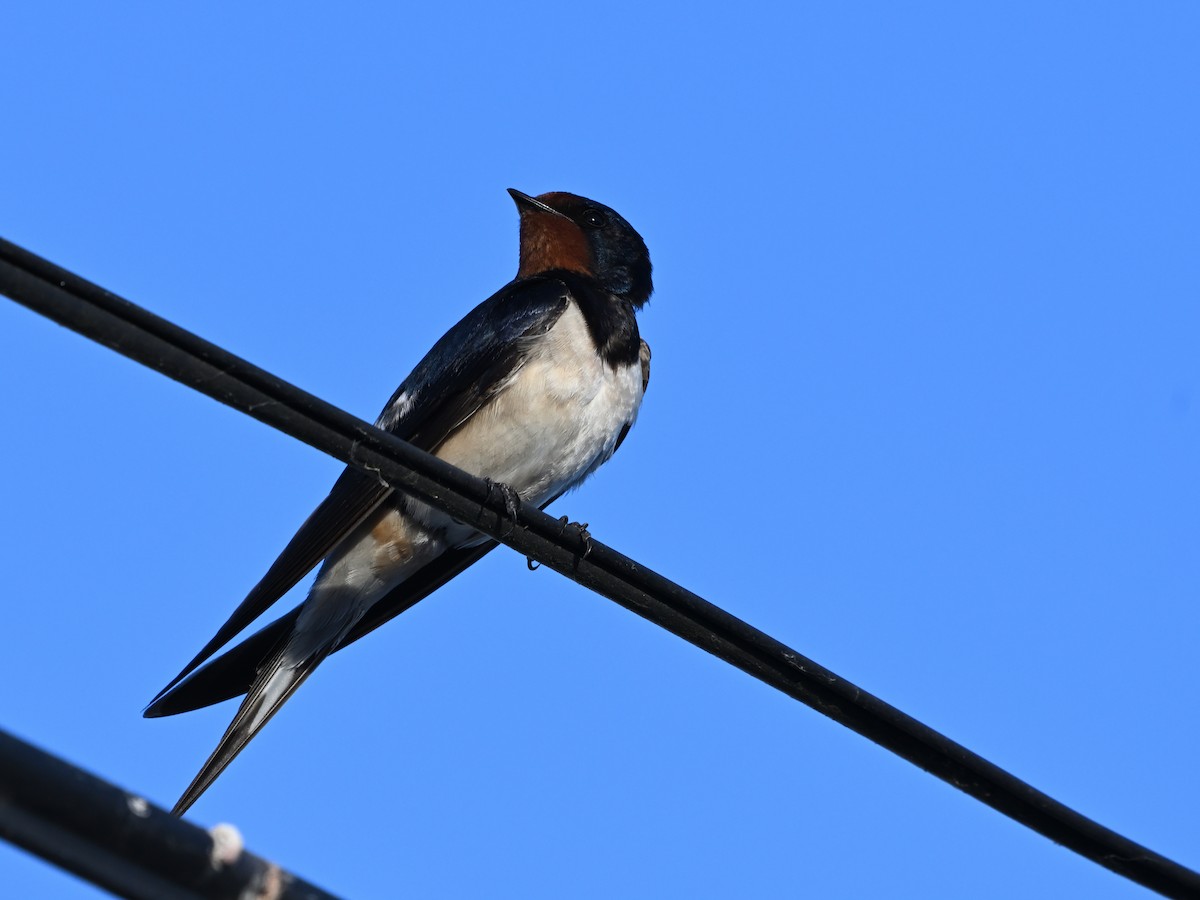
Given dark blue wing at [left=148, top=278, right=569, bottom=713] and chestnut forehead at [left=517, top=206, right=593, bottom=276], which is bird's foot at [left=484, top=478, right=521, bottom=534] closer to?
dark blue wing at [left=148, top=278, right=569, bottom=713]

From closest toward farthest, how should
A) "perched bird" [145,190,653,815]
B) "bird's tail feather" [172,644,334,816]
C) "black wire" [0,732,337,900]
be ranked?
"black wire" [0,732,337,900] < "bird's tail feather" [172,644,334,816] < "perched bird" [145,190,653,815]

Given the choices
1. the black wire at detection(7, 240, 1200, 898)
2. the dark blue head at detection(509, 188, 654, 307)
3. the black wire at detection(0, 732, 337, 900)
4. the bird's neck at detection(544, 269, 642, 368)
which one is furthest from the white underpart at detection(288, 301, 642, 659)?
the black wire at detection(0, 732, 337, 900)

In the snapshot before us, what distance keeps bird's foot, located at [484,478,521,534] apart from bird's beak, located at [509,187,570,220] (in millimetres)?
3433

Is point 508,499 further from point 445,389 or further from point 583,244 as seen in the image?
point 583,244

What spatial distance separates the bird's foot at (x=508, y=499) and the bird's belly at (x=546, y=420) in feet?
6.30

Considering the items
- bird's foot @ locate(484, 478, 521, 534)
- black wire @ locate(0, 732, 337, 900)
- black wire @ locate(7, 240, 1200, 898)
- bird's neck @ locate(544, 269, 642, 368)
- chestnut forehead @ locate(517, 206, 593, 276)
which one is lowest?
black wire @ locate(0, 732, 337, 900)

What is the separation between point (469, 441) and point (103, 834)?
149 inches

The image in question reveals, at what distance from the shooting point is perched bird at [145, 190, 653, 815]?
503cm

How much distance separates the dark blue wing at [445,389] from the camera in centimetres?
460

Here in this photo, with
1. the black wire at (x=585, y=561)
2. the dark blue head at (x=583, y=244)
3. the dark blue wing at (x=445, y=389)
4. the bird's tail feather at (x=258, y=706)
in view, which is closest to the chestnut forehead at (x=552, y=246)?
the dark blue head at (x=583, y=244)

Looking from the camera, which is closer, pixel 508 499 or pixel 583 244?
pixel 508 499

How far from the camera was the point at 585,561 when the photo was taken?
10.1 feet

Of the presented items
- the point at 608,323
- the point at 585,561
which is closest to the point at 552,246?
the point at 608,323

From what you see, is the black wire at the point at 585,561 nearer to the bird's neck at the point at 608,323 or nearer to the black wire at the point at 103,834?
the black wire at the point at 103,834
